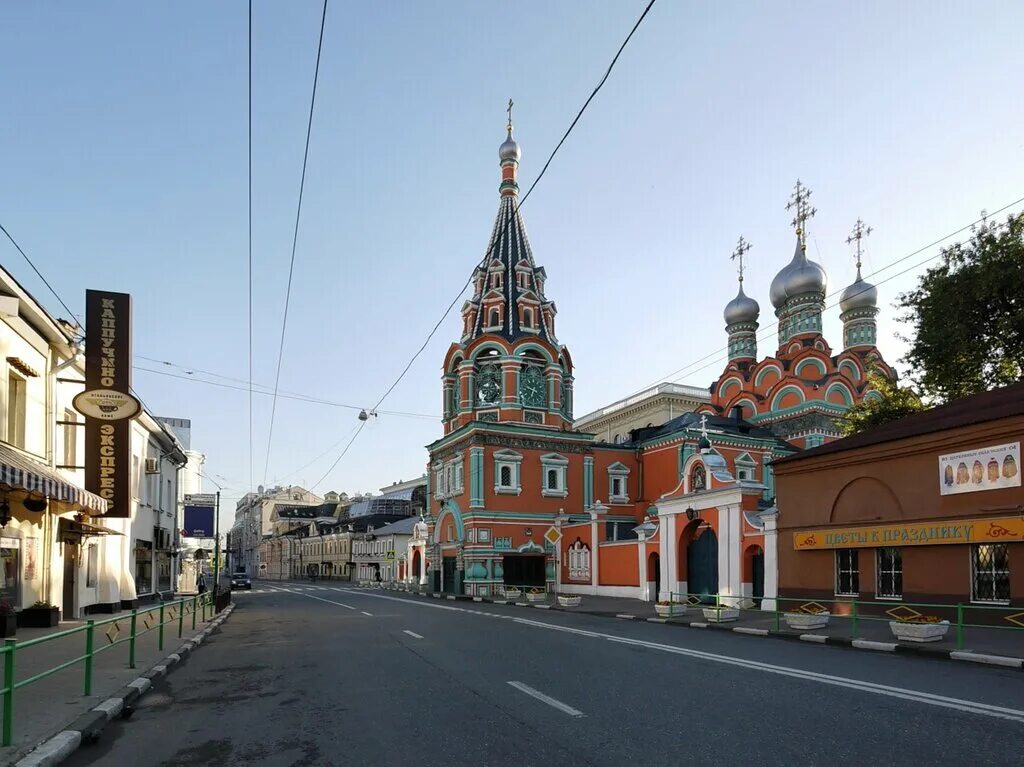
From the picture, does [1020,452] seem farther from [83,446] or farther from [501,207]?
[501,207]

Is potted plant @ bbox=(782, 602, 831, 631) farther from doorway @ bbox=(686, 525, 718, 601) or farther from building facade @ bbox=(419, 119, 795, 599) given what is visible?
building facade @ bbox=(419, 119, 795, 599)

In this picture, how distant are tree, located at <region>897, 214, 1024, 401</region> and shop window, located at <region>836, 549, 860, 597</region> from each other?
10.2 metres

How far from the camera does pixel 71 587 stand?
71.6ft

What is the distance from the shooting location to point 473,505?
40.5 m

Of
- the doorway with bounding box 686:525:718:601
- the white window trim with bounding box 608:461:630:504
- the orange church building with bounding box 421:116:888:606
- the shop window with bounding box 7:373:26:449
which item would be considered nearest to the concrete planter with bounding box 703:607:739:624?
the doorway with bounding box 686:525:718:601

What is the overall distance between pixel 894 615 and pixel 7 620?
18191 millimetres

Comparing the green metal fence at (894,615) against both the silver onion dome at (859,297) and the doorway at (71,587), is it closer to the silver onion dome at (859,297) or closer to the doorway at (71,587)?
the doorway at (71,587)

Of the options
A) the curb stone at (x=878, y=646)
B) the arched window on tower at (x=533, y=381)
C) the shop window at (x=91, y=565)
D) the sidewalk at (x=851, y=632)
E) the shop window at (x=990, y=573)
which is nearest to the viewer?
the curb stone at (x=878, y=646)

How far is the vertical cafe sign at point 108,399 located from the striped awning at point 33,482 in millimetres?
1854

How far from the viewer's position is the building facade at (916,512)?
17000 millimetres

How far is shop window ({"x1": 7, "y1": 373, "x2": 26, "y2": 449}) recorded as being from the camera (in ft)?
56.0

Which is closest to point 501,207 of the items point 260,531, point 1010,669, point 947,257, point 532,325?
point 532,325

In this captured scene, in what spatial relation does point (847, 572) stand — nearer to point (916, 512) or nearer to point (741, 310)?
point (916, 512)

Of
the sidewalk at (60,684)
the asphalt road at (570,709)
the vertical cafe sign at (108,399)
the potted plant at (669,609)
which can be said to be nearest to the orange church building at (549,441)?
the potted plant at (669,609)
